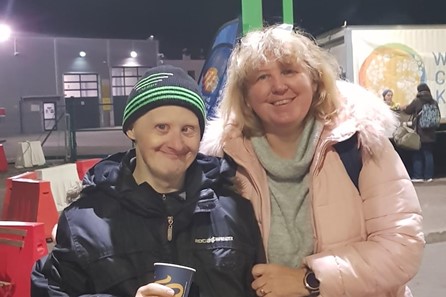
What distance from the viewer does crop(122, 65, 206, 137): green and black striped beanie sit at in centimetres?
190

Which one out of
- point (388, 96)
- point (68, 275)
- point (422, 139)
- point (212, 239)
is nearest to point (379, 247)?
point (212, 239)

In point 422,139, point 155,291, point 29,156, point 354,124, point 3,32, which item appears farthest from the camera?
point 3,32

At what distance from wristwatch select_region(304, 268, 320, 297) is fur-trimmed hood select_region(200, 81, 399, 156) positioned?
0.50 meters

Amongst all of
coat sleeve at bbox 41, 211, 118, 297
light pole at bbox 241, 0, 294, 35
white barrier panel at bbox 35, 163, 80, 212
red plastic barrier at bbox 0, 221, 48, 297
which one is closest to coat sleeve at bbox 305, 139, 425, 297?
coat sleeve at bbox 41, 211, 118, 297

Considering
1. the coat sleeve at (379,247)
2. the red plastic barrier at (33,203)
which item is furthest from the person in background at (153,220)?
the red plastic barrier at (33,203)

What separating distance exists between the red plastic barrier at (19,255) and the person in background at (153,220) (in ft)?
9.01

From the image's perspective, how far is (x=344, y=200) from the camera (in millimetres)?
2074

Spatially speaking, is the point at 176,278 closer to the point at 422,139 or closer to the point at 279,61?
the point at 279,61

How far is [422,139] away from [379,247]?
9729mm

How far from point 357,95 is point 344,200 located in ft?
1.51

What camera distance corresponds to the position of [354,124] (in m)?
2.13

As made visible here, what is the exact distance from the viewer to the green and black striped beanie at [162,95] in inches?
75.0

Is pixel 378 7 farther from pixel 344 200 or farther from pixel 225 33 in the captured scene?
pixel 344 200

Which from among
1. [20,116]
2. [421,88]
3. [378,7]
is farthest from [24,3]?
[421,88]
